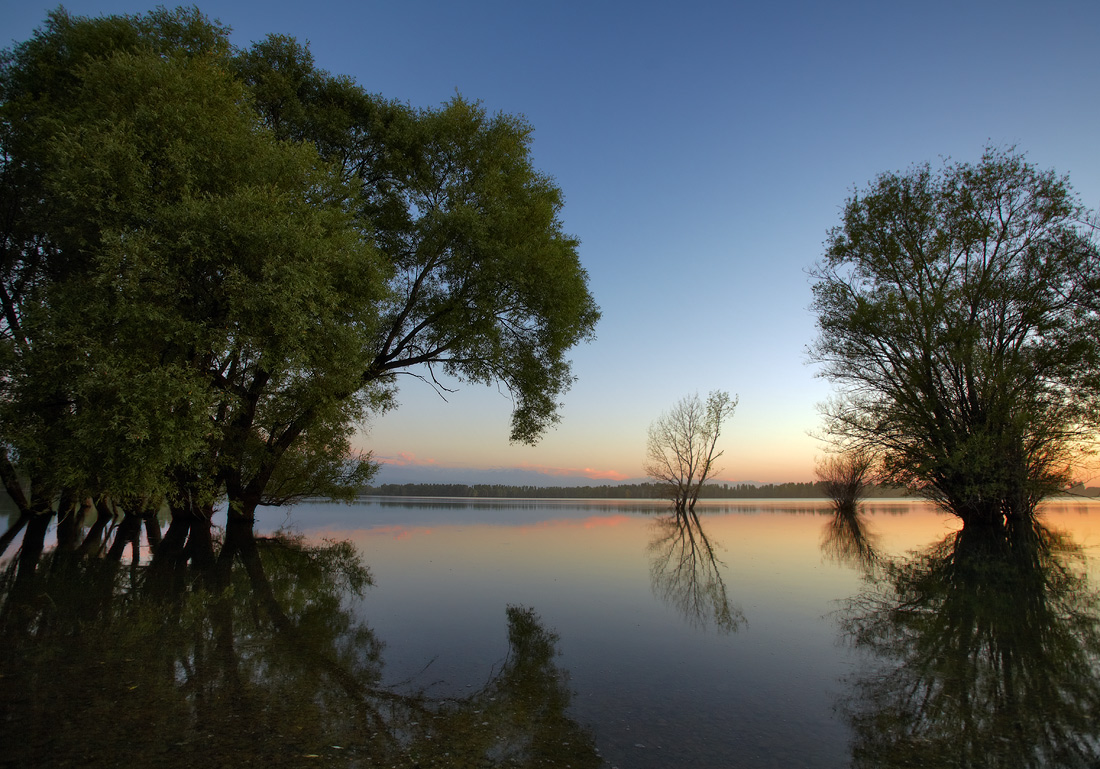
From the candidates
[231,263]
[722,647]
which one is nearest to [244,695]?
[722,647]

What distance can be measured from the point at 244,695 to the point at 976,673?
23.3 ft

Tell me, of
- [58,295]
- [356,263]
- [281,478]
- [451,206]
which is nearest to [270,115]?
[451,206]

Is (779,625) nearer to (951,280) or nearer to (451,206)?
(451,206)

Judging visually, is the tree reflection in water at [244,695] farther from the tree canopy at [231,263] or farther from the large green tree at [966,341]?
the large green tree at [966,341]

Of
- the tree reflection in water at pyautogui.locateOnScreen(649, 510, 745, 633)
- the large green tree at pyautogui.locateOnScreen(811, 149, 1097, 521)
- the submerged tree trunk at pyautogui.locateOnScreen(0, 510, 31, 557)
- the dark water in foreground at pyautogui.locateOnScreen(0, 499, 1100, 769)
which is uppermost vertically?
the large green tree at pyautogui.locateOnScreen(811, 149, 1097, 521)

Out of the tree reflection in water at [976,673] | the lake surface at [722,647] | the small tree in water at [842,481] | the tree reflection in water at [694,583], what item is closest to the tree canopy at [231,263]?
the lake surface at [722,647]

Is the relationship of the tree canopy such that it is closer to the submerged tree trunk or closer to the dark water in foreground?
the submerged tree trunk

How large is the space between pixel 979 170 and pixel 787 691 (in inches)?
994

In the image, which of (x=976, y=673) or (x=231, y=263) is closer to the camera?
(x=976, y=673)

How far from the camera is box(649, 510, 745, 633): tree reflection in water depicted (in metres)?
7.73

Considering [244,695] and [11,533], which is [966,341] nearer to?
[244,695]

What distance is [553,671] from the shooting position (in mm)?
5355

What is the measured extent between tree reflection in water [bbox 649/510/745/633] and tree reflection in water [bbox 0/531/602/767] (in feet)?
8.40

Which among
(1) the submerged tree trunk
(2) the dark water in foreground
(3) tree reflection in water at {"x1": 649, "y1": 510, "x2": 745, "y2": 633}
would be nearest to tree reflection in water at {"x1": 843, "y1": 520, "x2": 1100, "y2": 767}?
(2) the dark water in foreground
